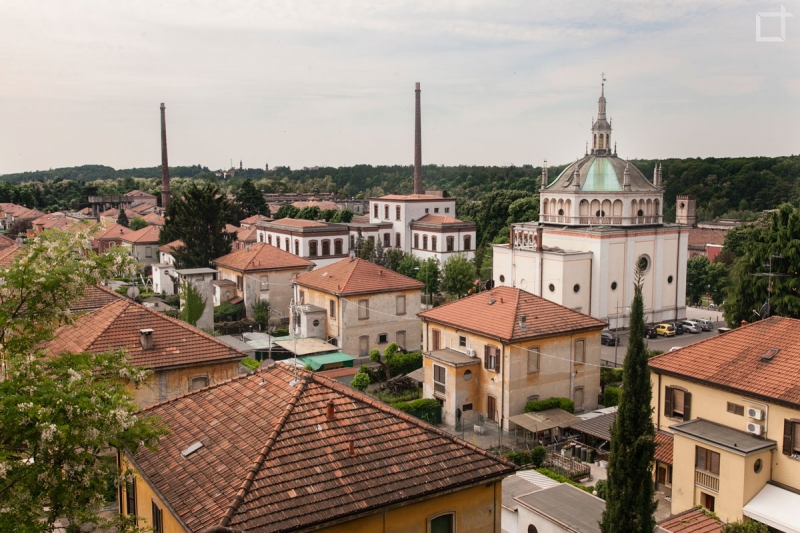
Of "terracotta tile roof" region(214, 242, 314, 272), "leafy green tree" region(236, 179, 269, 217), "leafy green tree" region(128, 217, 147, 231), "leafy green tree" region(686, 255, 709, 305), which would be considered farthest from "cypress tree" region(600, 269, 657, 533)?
"leafy green tree" region(128, 217, 147, 231)

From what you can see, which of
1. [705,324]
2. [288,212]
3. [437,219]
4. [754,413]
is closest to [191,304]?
[754,413]

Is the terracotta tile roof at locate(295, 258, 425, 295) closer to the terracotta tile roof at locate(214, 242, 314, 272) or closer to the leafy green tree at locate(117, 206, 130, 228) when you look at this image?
the terracotta tile roof at locate(214, 242, 314, 272)

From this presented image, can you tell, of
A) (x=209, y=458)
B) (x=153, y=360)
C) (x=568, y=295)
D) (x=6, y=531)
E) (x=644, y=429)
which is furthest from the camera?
(x=568, y=295)

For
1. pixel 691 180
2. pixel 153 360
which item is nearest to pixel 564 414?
pixel 153 360

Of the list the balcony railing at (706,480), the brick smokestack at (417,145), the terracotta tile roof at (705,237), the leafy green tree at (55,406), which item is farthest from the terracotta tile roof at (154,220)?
the leafy green tree at (55,406)

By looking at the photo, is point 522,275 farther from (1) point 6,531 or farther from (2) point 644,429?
(1) point 6,531

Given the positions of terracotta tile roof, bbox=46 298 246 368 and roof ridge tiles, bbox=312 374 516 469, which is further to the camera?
terracotta tile roof, bbox=46 298 246 368

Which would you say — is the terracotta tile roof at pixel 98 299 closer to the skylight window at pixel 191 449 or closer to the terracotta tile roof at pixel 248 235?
the skylight window at pixel 191 449
